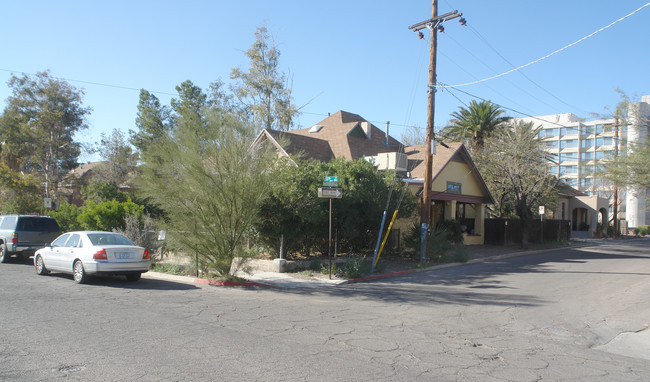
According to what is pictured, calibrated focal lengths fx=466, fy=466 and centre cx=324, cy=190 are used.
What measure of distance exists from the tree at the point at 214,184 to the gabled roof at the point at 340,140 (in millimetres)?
10230

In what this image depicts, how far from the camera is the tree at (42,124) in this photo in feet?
108

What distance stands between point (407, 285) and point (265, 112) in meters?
25.4

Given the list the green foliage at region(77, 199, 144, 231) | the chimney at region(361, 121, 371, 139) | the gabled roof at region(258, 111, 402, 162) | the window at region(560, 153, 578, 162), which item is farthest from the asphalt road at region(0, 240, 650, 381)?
the window at region(560, 153, 578, 162)

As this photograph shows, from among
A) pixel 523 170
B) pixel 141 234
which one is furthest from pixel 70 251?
pixel 523 170

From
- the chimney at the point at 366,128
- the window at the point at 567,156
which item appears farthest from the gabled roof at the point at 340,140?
the window at the point at 567,156

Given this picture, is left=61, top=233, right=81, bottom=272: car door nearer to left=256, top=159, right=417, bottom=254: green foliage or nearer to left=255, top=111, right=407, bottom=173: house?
left=256, top=159, right=417, bottom=254: green foliage

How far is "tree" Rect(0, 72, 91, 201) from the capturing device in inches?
1298

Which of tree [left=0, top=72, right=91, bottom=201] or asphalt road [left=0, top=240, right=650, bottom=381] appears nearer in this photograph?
asphalt road [left=0, top=240, right=650, bottom=381]

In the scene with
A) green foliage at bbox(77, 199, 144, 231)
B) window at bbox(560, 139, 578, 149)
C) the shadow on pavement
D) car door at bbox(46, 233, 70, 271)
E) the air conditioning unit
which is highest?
window at bbox(560, 139, 578, 149)

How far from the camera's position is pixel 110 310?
8.91 metres

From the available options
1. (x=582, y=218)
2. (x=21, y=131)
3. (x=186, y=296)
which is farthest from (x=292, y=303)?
(x=582, y=218)

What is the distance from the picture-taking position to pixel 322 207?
54.0ft

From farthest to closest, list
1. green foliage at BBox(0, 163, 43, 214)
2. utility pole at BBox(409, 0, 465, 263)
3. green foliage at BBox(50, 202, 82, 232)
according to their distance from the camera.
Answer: green foliage at BBox(0, 163, 43, 214)
green foliage at BBox(50, 202, 82, 232)
utility pole at BBox(409, 0, 465, 263)

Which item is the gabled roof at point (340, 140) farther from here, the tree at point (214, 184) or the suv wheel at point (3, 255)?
the suv wheel at point (3, 255)
